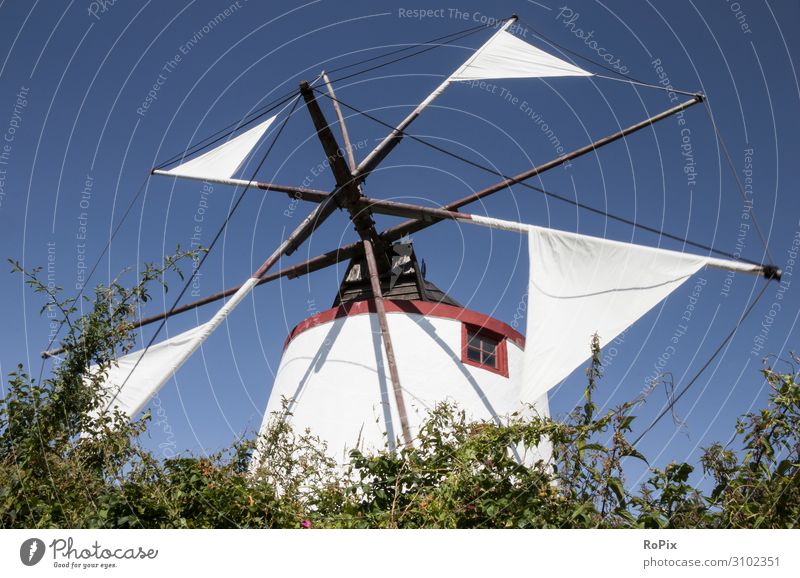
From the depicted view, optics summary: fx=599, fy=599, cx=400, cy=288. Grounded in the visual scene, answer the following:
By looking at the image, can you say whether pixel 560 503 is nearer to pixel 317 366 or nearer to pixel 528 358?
pixel 528 358

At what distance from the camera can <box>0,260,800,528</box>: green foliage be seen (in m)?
2.98

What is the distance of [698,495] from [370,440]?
4536 mm

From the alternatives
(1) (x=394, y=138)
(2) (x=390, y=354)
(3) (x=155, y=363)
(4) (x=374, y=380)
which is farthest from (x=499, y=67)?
(3) (x=155, y=363)

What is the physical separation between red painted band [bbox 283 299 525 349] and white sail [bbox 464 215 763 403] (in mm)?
1591

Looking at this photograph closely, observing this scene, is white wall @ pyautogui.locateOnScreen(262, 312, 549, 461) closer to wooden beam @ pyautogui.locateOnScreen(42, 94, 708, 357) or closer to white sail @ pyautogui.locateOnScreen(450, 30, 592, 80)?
wooden beam @ pyautogui.locateOnScreen(42, 94, 708, 357)

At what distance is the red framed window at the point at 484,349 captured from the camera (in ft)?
26.7

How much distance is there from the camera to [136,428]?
425cm

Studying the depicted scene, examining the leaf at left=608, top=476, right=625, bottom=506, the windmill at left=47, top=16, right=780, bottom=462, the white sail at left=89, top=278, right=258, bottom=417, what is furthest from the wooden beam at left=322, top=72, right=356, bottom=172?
the leaf at left=608, top=476, right=625, bottom=506

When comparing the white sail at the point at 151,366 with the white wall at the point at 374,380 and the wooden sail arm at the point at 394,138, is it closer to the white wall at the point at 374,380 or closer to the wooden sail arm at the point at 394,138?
the white wall at the point at 374,380

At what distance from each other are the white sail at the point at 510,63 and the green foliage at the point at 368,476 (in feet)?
19.4

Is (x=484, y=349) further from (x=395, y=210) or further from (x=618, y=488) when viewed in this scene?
(x=618, y=488)

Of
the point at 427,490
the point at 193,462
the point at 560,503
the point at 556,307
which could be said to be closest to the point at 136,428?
the point at 193,462
